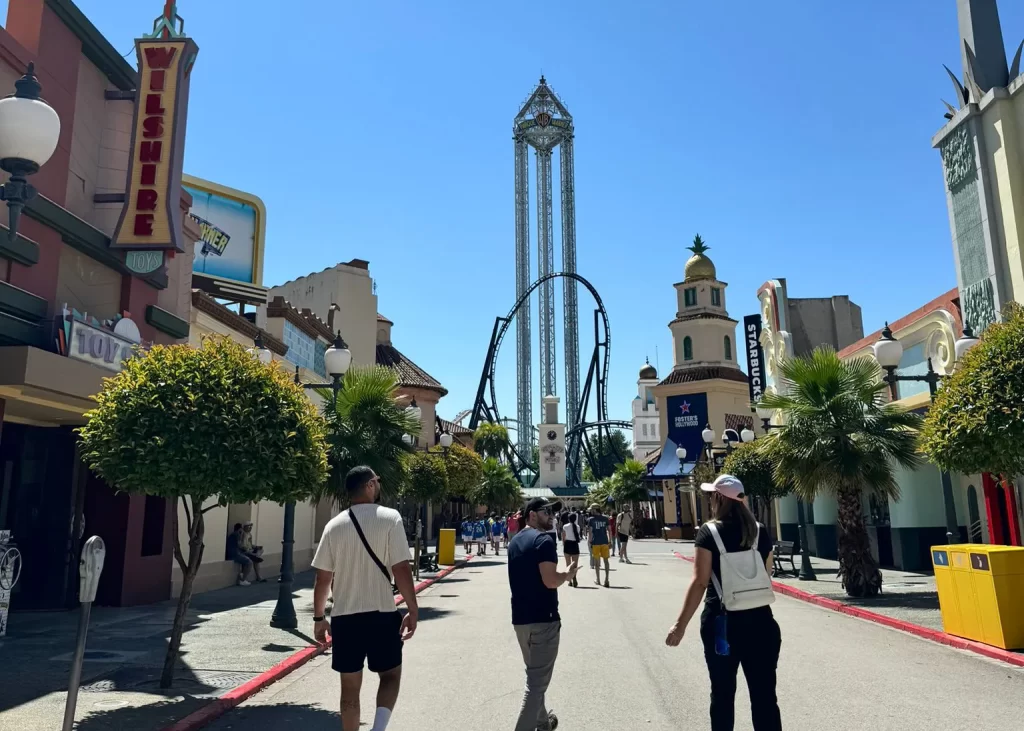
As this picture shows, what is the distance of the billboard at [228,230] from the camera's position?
23.4m

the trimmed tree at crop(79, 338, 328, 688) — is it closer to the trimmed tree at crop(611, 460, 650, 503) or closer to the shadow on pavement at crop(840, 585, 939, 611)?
the shadow on pavement at crop(840, 585, 939, 611)

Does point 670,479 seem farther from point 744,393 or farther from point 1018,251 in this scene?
point 1018,251

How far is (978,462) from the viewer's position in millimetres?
10000

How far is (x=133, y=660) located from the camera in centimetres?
875

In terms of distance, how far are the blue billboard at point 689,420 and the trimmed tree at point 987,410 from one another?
32791mm

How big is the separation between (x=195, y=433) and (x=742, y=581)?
5190 mm

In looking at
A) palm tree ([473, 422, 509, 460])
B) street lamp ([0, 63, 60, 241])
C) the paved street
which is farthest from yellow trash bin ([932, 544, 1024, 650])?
palm tree ([473, 422, 509, 460])

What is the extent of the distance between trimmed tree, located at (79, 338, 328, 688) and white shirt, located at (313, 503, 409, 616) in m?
2.61

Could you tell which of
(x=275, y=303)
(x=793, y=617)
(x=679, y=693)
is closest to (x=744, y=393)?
(x=275, y=303)

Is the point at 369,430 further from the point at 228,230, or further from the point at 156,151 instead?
the point at 228,230

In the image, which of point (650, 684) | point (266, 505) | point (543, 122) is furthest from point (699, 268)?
point (543, 122)

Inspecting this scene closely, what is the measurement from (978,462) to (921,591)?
6.13 m

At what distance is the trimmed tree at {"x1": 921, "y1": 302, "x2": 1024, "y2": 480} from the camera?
9.38 metres

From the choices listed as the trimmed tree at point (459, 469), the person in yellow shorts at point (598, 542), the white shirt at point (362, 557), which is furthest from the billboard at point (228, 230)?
the white shirt at point (362, 557)
